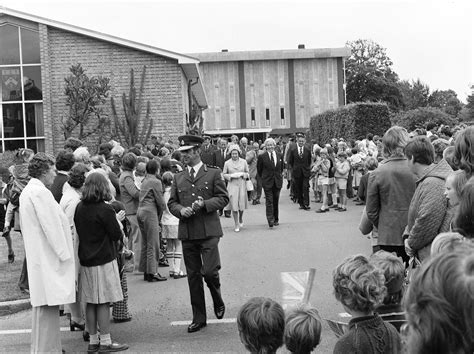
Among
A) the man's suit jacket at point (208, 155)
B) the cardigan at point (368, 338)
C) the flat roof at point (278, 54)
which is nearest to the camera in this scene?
the cardigan at point (368, 338)

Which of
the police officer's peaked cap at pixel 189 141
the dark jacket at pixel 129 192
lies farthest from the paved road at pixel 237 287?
the police officer's peaked cap at pixel 189 141

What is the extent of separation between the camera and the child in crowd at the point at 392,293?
419 cm

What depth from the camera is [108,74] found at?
23891 millimetres

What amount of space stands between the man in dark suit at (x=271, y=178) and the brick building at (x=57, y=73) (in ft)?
25.9

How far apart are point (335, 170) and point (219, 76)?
51067mm

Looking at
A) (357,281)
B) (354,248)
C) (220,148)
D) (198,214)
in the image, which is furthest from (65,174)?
(220,148)

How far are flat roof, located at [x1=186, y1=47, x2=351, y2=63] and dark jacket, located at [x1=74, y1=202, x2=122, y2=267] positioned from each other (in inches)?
2413

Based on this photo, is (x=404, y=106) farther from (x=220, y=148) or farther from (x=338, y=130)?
(x=220, y=148)

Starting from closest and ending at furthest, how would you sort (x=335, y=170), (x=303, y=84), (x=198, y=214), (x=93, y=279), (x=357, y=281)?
(x=357, y=281), (x=93, y=279), (x=198, y=214), (x=335, y=170), (x=303, y=84)

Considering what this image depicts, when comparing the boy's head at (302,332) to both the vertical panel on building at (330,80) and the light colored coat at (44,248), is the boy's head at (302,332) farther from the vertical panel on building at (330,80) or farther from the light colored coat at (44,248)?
the vertical panel on building at (330,80)

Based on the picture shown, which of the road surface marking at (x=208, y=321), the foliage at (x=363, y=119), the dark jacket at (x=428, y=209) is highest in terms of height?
the foliage at (x=363, y=119)

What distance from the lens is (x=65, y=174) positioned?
8352 millimetres

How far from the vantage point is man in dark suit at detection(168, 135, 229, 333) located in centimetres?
777

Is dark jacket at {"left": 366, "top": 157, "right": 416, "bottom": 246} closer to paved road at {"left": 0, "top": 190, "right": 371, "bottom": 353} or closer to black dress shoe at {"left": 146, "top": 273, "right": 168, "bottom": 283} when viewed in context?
paved road at {"left": 0, "top": 190, "right": 371, "bottom": 353}
